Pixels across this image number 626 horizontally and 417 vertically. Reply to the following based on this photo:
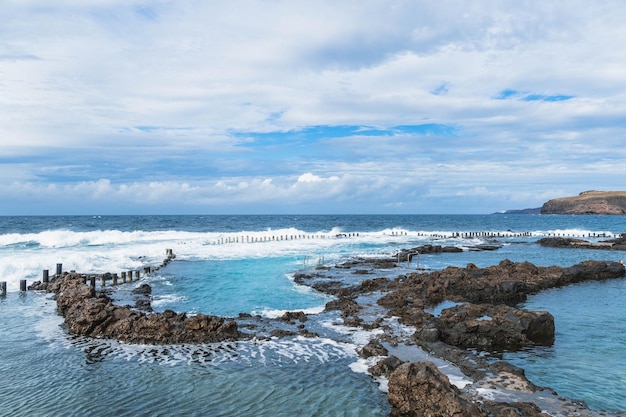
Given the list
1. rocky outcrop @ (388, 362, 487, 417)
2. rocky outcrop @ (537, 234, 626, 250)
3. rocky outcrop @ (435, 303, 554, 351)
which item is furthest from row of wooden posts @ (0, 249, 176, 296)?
rocky outcrop @ (537, 234, 626, 250)

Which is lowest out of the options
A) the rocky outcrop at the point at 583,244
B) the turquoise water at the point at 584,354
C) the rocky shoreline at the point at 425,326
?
the turquoise water at the point at 584,354

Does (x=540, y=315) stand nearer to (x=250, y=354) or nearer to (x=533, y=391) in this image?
(x=533, y=391)

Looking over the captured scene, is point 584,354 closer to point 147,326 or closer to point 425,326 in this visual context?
point 425,326

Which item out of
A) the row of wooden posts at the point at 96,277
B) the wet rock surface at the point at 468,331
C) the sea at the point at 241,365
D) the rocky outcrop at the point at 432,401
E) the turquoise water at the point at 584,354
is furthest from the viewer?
the row of wooden posts at the point at 96,277

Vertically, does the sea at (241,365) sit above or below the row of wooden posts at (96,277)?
below

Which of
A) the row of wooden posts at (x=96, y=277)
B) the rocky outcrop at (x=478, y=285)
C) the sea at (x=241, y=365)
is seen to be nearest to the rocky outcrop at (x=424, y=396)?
the sea at (x=241, y=365)

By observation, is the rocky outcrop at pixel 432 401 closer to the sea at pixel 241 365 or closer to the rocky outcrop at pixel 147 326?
the sea at pixel 241 365

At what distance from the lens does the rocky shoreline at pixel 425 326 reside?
11969 mm

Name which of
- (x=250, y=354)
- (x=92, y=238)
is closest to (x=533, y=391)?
(x=250, y=354)

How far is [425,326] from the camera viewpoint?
775 inches

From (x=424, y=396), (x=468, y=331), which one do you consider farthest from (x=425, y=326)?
(x=424, y=396)

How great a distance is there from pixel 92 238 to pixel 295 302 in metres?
54.3

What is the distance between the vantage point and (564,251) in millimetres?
61000

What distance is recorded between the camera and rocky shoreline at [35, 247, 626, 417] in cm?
1197
